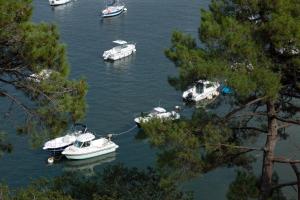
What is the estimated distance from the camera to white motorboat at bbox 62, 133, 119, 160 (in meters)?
33.4

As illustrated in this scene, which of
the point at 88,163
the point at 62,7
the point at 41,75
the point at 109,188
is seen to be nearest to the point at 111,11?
the point at 62,7

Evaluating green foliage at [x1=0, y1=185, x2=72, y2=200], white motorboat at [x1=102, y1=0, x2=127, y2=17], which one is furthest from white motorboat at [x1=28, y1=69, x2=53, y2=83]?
white motorboat at [x1=102, y1=0, x2=127, y2=17]

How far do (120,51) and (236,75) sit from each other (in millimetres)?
37554

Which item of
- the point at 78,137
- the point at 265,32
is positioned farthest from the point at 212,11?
the point at 78,137

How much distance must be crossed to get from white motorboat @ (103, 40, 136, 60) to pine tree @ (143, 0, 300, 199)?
34925 mm

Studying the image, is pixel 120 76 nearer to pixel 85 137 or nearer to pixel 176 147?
pixel 85 137

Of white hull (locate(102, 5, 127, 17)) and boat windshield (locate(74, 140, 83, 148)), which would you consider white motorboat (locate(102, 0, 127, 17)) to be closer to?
white hull (locate(102, 5, 127, 17))

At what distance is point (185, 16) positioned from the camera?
5775cm

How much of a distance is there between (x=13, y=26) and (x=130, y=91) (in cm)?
3056

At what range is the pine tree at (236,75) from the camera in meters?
11.6

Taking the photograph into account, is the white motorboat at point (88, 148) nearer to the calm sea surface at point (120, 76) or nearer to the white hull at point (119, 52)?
the calm sea surface at point (120, 76)

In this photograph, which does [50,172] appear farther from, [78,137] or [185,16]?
[185,16]

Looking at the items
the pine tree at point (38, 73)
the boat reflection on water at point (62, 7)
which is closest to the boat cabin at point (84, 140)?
the pine tree at point (38, 73)

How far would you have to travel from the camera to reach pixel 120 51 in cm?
4869
